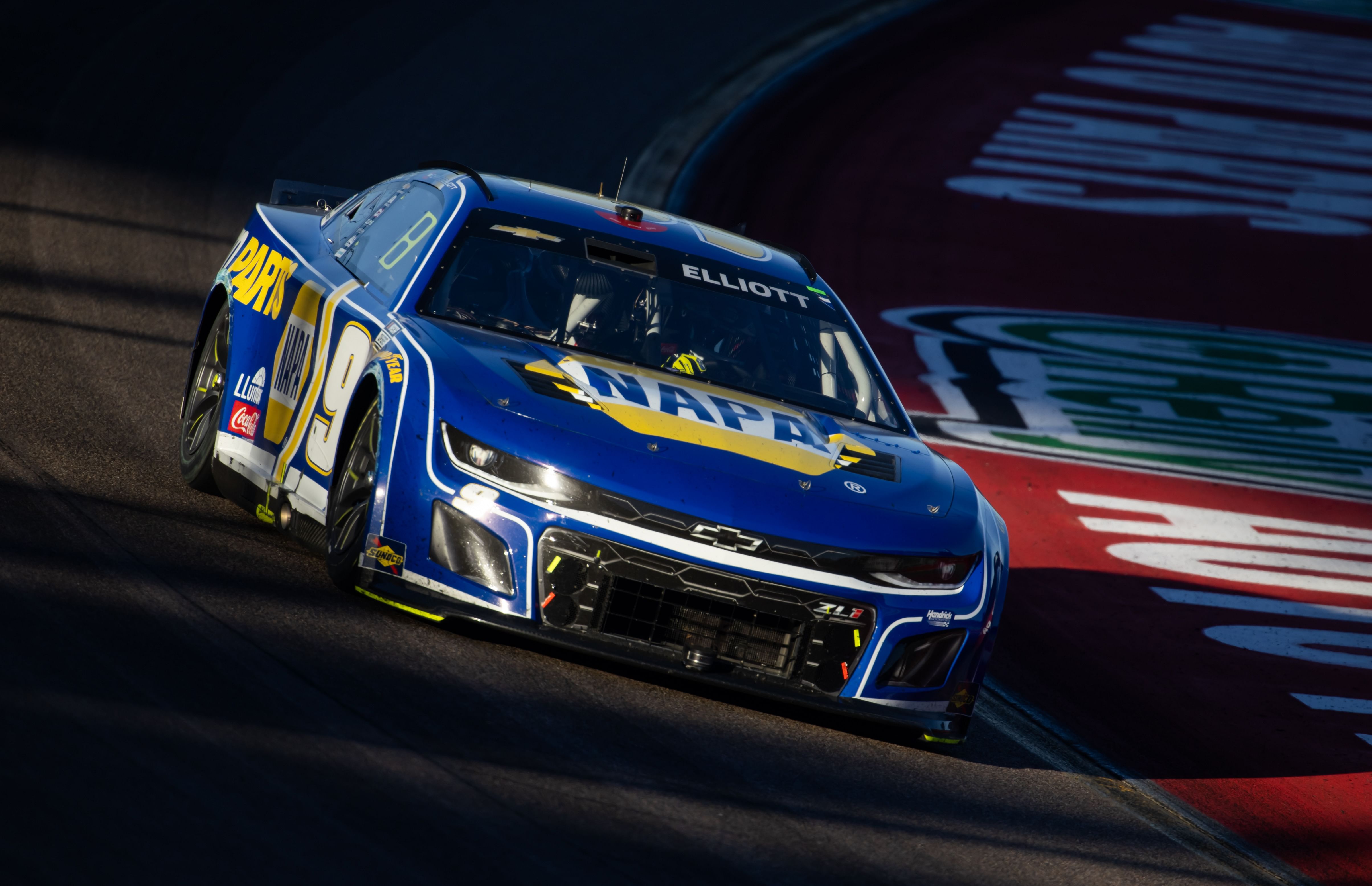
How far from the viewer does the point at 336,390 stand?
5938mm

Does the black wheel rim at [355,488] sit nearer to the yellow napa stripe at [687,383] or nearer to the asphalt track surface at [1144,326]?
the yellow napa stripe at [687,383]

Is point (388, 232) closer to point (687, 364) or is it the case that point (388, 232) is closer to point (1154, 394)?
point (687, 364)

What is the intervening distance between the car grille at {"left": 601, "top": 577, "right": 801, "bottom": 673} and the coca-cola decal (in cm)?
204

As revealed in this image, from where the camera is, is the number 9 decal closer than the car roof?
Yes

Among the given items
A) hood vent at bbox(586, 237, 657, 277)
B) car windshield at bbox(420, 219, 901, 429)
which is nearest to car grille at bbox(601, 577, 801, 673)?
car windshield at bbox(420, 219, 901, 429)

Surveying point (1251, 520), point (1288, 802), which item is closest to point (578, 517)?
point (1288, 802)

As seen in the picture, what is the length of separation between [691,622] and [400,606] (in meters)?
0.92

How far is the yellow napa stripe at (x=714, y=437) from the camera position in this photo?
5387 millimetres

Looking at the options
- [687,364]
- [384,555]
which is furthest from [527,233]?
[384,555]

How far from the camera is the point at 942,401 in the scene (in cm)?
1191

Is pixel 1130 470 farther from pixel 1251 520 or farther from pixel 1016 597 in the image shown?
pixel 1016 597

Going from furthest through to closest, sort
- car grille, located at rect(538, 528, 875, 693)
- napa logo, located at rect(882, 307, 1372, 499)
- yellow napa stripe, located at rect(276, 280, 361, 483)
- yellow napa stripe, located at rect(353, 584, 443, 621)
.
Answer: napa logo, located at rect(882, 307, 1372, 499)
yellow napa stripe, located at rect(276, 280, 361, 483)
yellow napa stripe, located at rect(353, 584, 443, 621)
car grille, located at rect(538, 528, 875, 693)

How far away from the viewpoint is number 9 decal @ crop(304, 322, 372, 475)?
5.84 m

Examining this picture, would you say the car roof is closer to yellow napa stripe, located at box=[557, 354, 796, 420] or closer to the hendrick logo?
yellow napa stripe, located at box=[557, 354, 796, 420]
